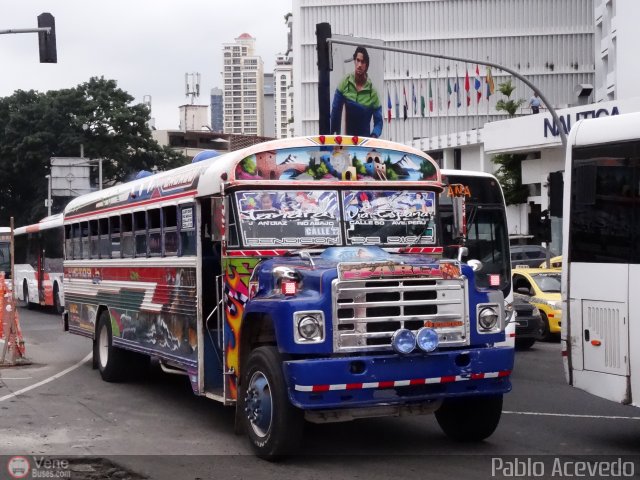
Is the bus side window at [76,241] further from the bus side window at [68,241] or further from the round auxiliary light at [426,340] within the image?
the round auxiliary light at [426,340]

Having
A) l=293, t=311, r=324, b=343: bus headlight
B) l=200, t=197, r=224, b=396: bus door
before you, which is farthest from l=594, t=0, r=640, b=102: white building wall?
l=293, t=311, r=324, b=343: bus headlight

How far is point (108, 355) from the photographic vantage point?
14.3 m

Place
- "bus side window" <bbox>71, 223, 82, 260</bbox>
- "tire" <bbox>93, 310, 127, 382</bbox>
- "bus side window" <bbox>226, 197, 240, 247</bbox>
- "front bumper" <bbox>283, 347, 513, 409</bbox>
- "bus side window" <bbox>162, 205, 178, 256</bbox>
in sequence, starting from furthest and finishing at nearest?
"bus side window" <bbox>71, 223, 82, 260</bbox> → "tire" <bbox>93, 310, 127, 382</bbox> → "bus side window" <bbox>162, 205, 178, 256</bbox> → "bus side window" <bbox>226, 197, 240, 247</bbox> → "front bumper" <bbox>283, 347, 513, 409</bbox>

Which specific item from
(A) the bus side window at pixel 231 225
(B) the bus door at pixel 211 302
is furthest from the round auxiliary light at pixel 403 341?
(B) the bus door at pixel 211 302

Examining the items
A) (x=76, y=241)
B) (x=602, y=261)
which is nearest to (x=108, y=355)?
(x=76, y=241)

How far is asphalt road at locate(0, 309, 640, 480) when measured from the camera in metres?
8.40

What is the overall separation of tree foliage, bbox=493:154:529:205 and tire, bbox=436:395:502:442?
42481 millimetres

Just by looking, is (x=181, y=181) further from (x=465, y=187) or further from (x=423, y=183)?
(x=465, y=187)

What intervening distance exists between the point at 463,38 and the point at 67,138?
3929 centimetres

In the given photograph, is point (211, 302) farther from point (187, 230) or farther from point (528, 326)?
point (528, 326)

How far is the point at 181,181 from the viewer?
10.9 m

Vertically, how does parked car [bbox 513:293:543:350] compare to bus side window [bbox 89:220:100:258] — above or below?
below

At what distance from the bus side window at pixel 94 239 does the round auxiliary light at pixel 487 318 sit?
7757 millimetres

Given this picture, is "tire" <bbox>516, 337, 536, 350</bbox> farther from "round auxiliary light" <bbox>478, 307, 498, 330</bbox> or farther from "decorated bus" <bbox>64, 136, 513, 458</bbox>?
"round auxiliary light" <bbox>478, 307, 498, 330</bbox>
